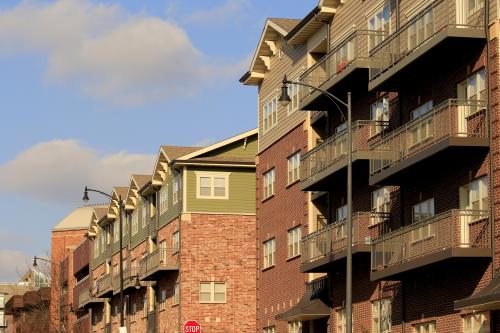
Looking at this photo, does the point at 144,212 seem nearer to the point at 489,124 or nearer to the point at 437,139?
the point at 437,139

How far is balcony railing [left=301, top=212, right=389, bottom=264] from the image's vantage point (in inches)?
1620

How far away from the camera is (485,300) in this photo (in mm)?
30734

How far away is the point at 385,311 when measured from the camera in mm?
40719

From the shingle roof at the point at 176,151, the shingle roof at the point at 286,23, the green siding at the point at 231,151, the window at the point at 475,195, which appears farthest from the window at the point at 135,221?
the window at the point at 475,195

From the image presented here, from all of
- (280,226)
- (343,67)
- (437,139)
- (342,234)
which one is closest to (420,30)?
(437,139)

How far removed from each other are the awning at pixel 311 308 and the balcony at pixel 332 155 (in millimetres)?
4266

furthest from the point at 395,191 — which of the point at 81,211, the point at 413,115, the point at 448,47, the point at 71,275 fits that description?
the point at 81,211

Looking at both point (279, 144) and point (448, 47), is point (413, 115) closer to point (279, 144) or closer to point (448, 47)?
point (448, 47)

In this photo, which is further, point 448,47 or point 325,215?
point 325,215

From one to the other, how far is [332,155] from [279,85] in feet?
37.8

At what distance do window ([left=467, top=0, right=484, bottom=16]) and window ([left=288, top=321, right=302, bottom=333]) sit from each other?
19542 mm

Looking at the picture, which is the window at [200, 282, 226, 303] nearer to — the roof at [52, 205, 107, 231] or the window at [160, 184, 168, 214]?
the window at [160, 184, 168, 214]

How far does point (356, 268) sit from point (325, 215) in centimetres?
559

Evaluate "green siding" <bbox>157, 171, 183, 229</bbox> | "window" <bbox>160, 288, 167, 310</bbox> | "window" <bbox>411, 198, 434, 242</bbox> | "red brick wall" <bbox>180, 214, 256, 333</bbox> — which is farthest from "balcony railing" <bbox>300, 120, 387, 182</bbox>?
"window" <bbox>160, 288, 167, 310</bbox>
